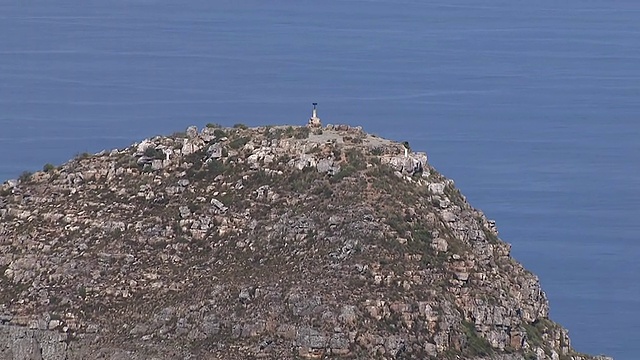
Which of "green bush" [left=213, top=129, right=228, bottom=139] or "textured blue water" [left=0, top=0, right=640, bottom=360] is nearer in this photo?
"green bush" [left=213, top=129, right=228, bottom=139]

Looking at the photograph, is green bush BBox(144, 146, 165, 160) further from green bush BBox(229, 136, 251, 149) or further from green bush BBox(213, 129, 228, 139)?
green bush BBox(229, 136, 251, 149)

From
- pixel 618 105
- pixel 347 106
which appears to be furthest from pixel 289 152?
pixel 618 105

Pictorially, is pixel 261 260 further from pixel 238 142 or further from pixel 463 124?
pixel 463 124

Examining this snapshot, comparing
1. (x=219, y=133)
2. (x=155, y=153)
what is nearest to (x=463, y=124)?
(x=219, y=133)

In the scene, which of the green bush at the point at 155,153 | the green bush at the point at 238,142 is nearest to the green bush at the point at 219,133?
the green bush at the point at 238,142

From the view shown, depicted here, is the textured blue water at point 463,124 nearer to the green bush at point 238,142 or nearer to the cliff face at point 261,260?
Answer: the green bush at point 238,142

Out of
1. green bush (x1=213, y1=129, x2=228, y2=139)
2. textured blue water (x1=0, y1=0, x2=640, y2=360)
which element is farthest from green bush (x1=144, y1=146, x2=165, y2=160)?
textured blue water (x1=0, y1=0, x2=640, y2=360)

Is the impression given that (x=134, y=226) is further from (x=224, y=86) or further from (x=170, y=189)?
(x=224, y=86)

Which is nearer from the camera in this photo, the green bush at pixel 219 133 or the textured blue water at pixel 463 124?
the green bush at pixel 219 133

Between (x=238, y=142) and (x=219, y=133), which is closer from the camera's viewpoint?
(x=238, y=142)
